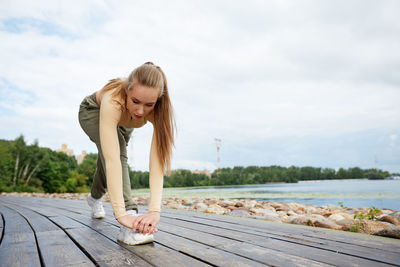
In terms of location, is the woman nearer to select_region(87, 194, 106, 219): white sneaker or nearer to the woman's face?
the woman's face

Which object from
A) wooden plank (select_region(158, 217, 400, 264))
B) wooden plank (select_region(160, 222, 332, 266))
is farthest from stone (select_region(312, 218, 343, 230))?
wooden plank (select_region(160, 222, 332, 266))

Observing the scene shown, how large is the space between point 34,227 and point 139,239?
1050 millimetres

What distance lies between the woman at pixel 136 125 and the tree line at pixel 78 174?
20.8 m

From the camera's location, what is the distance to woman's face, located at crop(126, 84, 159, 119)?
1.28m

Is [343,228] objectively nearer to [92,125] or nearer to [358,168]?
[92,125]

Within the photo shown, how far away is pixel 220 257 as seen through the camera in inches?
41.4

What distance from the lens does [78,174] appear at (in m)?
33.5

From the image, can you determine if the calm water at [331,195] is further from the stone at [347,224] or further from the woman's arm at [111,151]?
the woman's arm at [111,151]

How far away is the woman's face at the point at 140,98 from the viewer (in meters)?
1.28

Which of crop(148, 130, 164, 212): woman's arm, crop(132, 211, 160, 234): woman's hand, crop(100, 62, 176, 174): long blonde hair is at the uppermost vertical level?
crop(100, 62, 176, 174): long blonde hair

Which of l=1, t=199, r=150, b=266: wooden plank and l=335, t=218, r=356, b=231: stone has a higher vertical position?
l=1, t=199, r=150, b=266: wooden plank

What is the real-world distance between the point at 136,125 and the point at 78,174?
3551 centimetres

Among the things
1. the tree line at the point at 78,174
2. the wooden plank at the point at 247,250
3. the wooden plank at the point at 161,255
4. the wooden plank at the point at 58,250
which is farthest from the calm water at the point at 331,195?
the tree line at the point at 78,174

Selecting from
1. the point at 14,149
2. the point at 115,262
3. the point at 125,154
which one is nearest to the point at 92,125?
the point at 125,154
